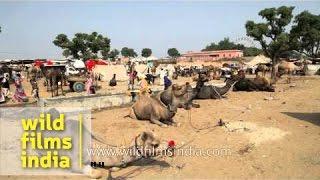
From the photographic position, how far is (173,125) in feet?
39.3

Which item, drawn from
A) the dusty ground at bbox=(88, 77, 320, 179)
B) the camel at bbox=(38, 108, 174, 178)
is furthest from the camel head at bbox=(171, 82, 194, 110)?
the camel at bbox=(38, 108, 174, 178)

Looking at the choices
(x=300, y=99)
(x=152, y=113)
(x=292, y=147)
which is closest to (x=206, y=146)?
(x=292, y=147)

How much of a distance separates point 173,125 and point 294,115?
3963 millimetres

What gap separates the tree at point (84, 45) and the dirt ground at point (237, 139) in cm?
4319

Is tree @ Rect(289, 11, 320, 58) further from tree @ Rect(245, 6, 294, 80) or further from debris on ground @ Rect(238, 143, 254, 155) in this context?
debris on ground @ Rect(238, 143, 254, 155)

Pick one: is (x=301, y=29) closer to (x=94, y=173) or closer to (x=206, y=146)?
(x=206, y=146)

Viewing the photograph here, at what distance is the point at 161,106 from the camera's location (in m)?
12.3

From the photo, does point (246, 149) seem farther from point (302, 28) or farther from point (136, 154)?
point (302, 28)

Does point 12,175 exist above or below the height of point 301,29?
below

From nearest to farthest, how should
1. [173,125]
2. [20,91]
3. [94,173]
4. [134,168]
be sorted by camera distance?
1. [94,173]
2. [134,168]
3. [173,125]
4. [20,91]

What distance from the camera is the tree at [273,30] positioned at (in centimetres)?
3075

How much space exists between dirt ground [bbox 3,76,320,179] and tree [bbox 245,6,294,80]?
16348mm

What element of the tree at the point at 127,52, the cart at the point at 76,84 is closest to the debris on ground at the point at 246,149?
the cart at the point at 76,84

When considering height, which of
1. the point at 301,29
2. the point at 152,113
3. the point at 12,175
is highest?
the point at 301,29
